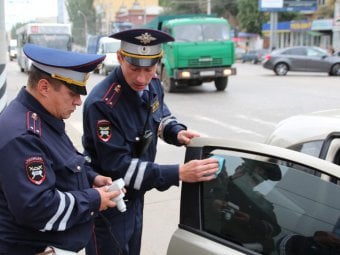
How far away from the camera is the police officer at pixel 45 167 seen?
178cm

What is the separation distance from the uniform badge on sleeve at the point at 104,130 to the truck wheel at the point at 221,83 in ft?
46.0

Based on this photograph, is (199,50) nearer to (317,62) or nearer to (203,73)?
(203,73)

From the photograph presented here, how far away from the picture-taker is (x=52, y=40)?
1060 inches

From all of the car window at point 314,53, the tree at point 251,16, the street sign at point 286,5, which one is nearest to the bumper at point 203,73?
the car window at point 314,53

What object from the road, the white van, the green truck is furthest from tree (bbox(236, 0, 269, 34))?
the white van

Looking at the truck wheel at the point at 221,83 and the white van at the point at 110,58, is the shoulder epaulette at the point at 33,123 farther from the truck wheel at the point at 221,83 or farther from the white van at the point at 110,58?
the truck wheel at the point at 221,83

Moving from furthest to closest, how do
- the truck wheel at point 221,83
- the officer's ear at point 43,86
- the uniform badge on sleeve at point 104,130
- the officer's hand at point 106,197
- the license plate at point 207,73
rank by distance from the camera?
the truck wheel at point 221,83, the license plate at point 207,73, the uniform badge on sleeve at point 104,130, the officer's hand at point 106,197, the officer's ear at point 43,86

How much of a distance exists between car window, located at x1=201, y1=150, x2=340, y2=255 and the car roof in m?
0.87

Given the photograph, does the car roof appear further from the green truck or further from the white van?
the green truck

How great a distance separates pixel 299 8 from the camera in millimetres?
43844

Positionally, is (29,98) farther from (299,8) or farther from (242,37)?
(242,37)

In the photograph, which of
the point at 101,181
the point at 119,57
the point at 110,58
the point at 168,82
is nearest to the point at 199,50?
the point at 168,82

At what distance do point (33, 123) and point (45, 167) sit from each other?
0.17m

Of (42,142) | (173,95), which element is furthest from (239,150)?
(173,95)
